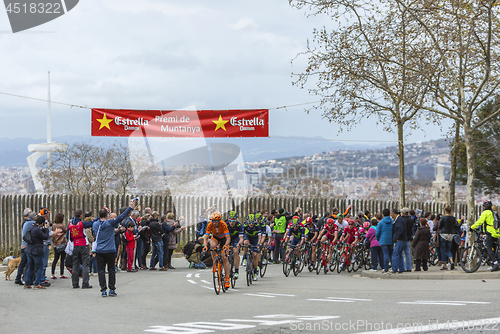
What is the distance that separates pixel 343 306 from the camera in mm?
9648

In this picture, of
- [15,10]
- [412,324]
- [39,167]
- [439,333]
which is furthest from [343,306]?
[39,167]

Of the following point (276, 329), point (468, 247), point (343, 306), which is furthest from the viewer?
point (468, 247)

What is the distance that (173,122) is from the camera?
22094 mm

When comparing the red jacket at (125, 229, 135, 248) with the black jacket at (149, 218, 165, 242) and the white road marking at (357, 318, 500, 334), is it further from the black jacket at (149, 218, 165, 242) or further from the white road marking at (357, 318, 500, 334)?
the white road marking at (357, 318, 500, 334)

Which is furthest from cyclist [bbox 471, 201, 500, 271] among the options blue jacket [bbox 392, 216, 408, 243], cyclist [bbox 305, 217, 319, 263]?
cyclist [bbox 305, 217, 319, 263]

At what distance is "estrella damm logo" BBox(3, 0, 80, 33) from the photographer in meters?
14.5

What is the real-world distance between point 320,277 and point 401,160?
8067 millimetres

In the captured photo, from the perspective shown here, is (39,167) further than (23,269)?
Yes

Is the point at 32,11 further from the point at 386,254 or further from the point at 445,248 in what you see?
the point at 445,248

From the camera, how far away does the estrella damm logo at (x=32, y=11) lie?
47.6ft

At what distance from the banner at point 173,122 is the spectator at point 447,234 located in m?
Answer: 8.61

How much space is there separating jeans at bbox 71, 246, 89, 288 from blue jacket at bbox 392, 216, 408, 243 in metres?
8.80

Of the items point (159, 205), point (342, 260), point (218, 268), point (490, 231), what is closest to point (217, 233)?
point (218, 268)

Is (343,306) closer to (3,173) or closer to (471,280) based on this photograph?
(471,280)
